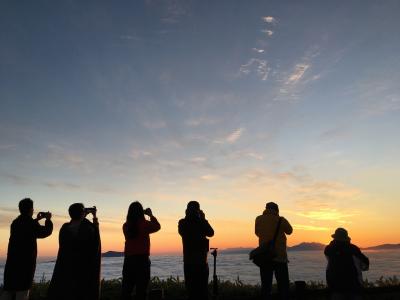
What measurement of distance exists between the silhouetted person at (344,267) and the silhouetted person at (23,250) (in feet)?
18.8

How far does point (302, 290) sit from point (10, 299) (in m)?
6.70

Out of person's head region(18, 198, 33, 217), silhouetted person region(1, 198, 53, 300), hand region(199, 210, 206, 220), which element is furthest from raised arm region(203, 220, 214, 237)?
person's head region(18, 198, 33, 217)

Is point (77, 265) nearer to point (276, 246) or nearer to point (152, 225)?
point (152, 225)

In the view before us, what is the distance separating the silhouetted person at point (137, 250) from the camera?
7305 millimetres

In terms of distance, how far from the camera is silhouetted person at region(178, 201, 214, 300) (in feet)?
25.2

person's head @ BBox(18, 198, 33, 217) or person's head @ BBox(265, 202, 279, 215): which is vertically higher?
person's head @ BBox(265, 202, 279, 215)

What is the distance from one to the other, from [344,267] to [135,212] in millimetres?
4471

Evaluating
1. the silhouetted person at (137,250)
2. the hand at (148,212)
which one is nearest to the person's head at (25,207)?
the silhouetted person at (137,250)

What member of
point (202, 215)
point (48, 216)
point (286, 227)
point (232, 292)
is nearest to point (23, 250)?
point (48, 216)

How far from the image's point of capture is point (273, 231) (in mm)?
8805

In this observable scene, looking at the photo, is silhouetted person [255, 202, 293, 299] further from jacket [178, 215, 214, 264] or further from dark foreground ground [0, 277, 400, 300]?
jacket [178, 215, 214, 264]

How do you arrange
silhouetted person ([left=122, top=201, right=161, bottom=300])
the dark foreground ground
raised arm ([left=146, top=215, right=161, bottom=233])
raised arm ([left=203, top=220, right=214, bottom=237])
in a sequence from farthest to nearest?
the dark foreground ground < raised arm ([left=203, top=220, right=214, bottom=237]) < raised arm ([left=146, top=215, right=161, bottom=233]) < silhouetted person ([left=122, top=201, right=161, bottom=300])

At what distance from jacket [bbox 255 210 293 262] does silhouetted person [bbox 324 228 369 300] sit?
967 millimetres

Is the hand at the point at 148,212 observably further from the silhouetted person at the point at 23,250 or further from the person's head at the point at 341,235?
the person's head at the point at 341,235
